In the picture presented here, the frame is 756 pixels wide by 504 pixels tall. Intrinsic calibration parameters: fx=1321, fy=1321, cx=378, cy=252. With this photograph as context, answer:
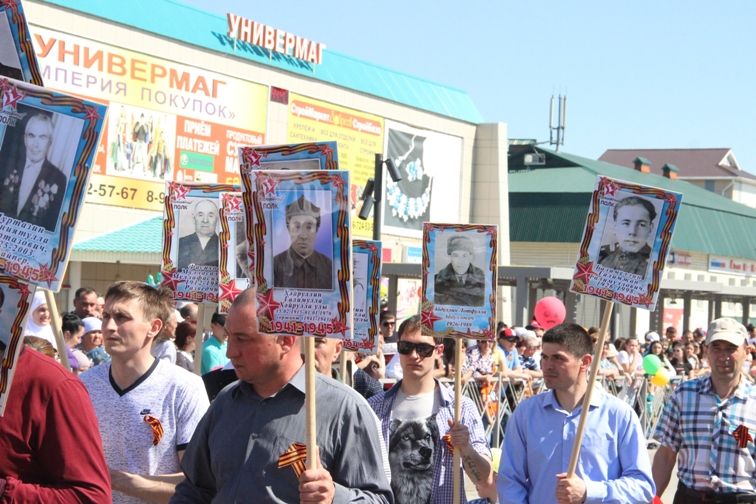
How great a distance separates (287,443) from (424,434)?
9.46 ft

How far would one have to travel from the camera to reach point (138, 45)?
1316 inches

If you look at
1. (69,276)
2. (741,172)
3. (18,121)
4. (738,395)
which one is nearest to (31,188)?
(18,121)

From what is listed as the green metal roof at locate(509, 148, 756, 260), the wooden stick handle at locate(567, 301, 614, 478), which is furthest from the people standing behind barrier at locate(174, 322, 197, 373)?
the green metal roof at locate(509, 148, 756, 260)

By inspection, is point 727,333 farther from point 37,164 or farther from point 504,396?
point 504,396

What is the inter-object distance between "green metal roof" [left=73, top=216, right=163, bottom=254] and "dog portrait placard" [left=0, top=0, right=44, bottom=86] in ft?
88.2

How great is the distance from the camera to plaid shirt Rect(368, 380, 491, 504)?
7.27 metres

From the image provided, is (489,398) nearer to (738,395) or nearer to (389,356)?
(389,356)

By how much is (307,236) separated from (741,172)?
100984 millimetres

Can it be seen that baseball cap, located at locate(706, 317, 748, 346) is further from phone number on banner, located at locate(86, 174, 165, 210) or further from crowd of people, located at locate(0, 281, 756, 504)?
phone number on banner, located at locate(86, 174, 165, 210)

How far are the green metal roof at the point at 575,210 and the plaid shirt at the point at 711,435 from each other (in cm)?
4837

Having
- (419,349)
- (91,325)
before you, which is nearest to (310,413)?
(419,349)

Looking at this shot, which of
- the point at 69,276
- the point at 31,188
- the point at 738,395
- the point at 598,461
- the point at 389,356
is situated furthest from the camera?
the point at 69,276

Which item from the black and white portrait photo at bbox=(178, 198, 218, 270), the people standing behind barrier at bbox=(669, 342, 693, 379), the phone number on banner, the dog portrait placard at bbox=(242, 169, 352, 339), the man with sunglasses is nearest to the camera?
the dog portrait placard at bbox=(242, 169, 352, 339)

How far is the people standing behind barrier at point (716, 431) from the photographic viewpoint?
771 cm
